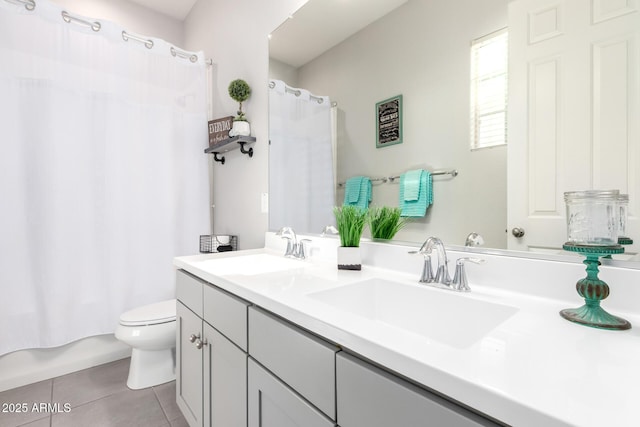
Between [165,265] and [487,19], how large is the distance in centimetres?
225

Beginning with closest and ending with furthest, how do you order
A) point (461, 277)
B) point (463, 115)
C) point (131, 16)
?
point (461, 277), point (463, 115), point (131, 16)

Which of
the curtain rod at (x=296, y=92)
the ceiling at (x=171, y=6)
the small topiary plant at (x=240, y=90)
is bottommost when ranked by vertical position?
the curtain rod at (x=296, y=92)

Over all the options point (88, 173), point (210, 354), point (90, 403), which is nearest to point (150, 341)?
point (90, 403)

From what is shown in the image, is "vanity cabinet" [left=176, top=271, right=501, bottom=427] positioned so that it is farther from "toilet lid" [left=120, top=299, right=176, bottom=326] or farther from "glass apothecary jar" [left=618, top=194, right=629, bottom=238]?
"glass apothecary jar" [left=618, top=194, right=629, bottom=238]

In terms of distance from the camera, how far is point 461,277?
2.89 feet

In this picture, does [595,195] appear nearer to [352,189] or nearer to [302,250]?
[352,189]

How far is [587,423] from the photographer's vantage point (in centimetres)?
33

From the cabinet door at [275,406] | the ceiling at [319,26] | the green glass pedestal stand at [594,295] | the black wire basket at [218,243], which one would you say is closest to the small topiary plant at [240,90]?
the ceiling at [319,26]

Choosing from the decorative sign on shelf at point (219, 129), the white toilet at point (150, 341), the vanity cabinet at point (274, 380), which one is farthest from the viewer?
the decorative sign on shelf at point (219, 129)

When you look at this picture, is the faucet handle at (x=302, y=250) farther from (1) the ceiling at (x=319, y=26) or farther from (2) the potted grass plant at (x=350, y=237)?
(1) the ceiling at (x=319, y=26)

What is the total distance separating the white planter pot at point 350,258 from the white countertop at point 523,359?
14.2 inches

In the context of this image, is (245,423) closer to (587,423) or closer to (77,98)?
(587,423)

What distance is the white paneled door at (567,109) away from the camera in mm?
701

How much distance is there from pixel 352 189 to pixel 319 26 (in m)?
0.83
